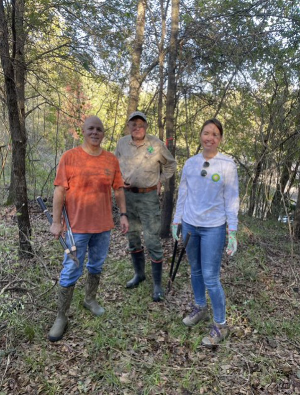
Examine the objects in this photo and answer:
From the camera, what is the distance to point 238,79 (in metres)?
5.99

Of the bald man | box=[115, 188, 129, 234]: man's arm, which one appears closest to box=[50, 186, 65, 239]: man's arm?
the bald man

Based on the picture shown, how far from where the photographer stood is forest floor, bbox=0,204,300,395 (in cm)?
228

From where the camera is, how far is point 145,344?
2.73m

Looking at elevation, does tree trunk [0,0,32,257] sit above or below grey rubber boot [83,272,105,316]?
above

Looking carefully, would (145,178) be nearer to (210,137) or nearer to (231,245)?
(210,137)

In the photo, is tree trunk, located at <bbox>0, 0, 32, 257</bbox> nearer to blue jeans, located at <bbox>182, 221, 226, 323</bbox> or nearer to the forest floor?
the forest floor

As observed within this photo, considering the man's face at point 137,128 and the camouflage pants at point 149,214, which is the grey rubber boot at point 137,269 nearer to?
the camouflage pants at point 149,214

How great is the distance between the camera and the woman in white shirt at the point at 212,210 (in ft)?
8.20

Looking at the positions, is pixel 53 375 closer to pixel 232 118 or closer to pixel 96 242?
pixel 96 242

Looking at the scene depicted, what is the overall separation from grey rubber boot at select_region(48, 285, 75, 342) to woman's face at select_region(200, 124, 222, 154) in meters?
1.84

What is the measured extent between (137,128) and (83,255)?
150 centimetres

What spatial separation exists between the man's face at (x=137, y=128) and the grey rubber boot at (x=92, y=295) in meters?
1.60

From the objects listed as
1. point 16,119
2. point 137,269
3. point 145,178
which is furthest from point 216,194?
point 16,119

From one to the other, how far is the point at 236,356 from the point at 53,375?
5.17 feet
